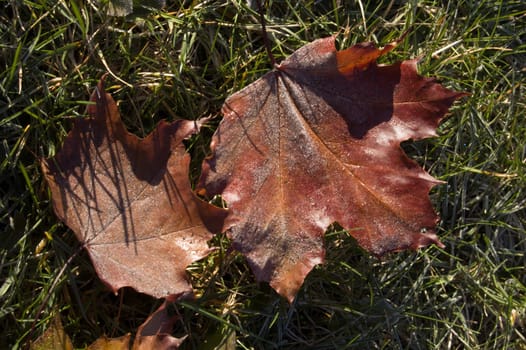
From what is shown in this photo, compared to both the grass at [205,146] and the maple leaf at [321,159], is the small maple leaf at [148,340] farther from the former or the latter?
the maple leaf at [321,159]

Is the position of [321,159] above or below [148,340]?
above

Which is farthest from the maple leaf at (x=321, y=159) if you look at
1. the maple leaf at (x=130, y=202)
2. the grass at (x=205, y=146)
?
the grass at (x=205, y=146)

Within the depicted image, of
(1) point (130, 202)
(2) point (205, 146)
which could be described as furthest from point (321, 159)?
(1) point (130, 202)

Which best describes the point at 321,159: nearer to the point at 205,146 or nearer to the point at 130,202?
the point at 205,146

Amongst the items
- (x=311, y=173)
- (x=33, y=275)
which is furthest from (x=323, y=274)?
(x=33, y=275)

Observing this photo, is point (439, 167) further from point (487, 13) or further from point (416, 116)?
point (487, 13)

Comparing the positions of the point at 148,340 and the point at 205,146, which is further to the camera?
the point at 205,146
